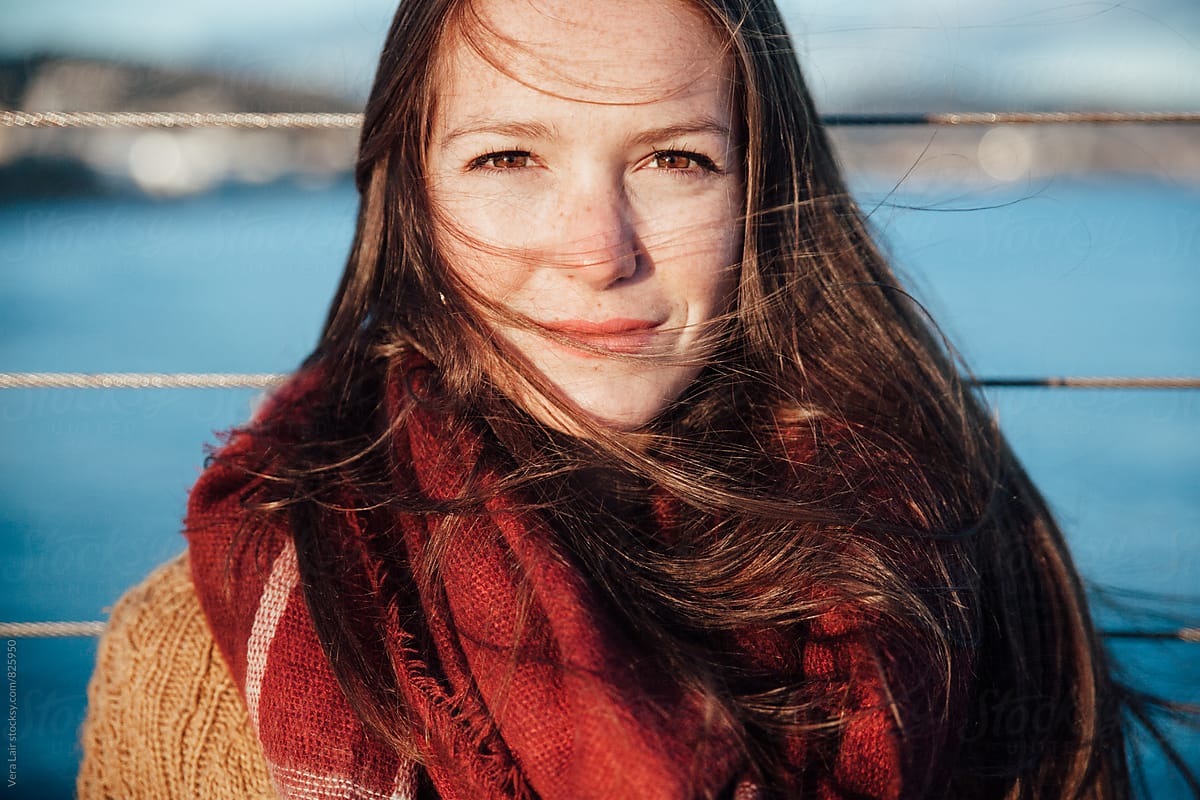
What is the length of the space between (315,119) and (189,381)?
0.41 metres

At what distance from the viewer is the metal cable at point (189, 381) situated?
1327 mm

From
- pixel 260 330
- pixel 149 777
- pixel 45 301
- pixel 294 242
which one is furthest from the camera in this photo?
pixel 45 301

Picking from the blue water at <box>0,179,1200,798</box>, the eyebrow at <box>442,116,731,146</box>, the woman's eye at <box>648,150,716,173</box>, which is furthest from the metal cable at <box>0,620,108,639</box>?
the woman's eye at <box>648,150,716,173</box>

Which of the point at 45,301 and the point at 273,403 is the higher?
the point at 45,301

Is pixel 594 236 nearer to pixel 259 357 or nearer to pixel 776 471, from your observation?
pixel 776 471

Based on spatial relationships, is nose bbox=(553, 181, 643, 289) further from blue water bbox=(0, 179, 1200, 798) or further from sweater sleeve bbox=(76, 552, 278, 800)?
sweater sleeve bbox=(76, 552, 278, 800)

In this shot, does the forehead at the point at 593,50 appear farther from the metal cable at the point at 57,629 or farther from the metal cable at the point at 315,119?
the metal cable at the point at 57,629

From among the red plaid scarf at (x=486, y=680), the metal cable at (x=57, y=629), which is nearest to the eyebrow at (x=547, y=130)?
the red plaid scarf at (x=486, y=680)

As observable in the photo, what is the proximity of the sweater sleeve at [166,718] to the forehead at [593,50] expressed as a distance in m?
0.68

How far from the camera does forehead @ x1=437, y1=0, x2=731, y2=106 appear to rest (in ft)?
Result: 3.13

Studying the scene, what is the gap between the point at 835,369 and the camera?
1219 mm

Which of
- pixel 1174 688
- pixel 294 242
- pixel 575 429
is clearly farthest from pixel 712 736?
pixel 294 242

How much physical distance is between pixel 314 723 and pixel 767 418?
0.62 metres

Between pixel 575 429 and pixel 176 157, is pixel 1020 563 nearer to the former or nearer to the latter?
pixel 575 429
